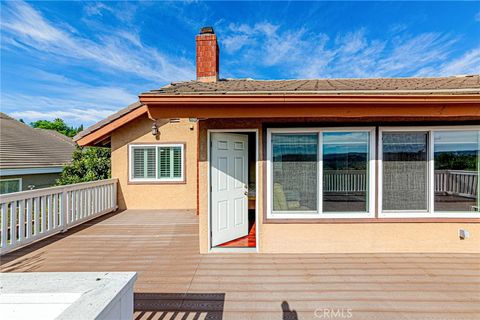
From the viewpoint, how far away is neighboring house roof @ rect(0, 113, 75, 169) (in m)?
10.4

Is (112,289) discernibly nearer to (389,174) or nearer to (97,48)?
(389,174)

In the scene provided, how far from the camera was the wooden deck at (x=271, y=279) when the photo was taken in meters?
2.71

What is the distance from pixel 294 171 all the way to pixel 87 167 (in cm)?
847

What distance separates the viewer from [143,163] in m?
8.57

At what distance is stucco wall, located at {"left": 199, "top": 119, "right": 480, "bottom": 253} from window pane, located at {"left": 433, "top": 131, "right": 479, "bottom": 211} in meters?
0.39

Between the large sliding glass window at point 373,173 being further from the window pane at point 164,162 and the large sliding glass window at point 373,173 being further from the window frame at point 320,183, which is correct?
the window pane at point 164,162

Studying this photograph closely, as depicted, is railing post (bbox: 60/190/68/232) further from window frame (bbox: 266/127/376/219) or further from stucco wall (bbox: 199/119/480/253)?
window frame (bbox: 266/127/376/219)

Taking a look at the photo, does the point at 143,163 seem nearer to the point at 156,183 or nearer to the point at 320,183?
the point at 156,183

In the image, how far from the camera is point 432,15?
9102 mm

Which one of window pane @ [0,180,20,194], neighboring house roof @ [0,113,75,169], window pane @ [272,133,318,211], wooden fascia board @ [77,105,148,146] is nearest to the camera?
window pane @ [272,133,318,211]

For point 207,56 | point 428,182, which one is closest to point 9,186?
point 207,56

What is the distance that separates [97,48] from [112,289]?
13357 mm

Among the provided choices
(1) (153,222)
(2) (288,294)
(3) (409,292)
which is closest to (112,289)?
(2) (288,294)

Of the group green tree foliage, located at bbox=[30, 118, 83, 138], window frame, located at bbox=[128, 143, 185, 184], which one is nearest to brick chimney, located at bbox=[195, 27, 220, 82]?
window frame, located at bbox=[128, 143, 185, 184]
